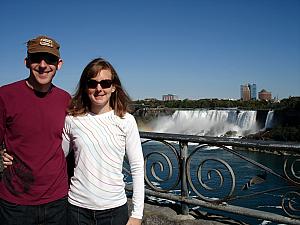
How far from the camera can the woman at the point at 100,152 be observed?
1.65 metres

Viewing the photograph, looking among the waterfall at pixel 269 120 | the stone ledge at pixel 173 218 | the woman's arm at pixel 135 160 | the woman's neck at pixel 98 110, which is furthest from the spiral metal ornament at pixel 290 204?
the waterfall at pixel 269 120

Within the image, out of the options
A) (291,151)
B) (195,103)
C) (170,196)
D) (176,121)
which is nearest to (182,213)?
(170,196)

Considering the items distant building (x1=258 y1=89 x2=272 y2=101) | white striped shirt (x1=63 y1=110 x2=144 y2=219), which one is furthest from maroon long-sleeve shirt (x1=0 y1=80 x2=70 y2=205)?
distant building (x1=258 y1=89 x2=272 y2=101)

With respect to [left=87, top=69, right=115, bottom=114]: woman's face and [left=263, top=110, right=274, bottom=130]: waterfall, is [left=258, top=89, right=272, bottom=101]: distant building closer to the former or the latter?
[left=263, top=110, right=274, bottom=130]: waterfall

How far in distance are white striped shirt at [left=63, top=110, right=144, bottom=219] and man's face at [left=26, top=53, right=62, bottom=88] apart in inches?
9.3

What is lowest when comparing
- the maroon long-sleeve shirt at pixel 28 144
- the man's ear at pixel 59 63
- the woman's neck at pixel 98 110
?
the maroon long-sleeve shirt at pixel 28 144

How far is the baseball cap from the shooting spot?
1.63m

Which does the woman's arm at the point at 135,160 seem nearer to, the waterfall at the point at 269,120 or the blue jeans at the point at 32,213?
the blue jeans at the point at 32,213

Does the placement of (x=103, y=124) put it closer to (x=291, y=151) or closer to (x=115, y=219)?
(x=115, y=219)

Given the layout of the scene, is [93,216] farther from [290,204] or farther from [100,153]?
[290,204]

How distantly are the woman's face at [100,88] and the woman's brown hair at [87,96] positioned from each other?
0.03 meters

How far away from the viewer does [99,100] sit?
1.69 meters

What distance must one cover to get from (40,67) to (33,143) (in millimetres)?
394

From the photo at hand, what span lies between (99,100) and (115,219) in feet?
2.11
